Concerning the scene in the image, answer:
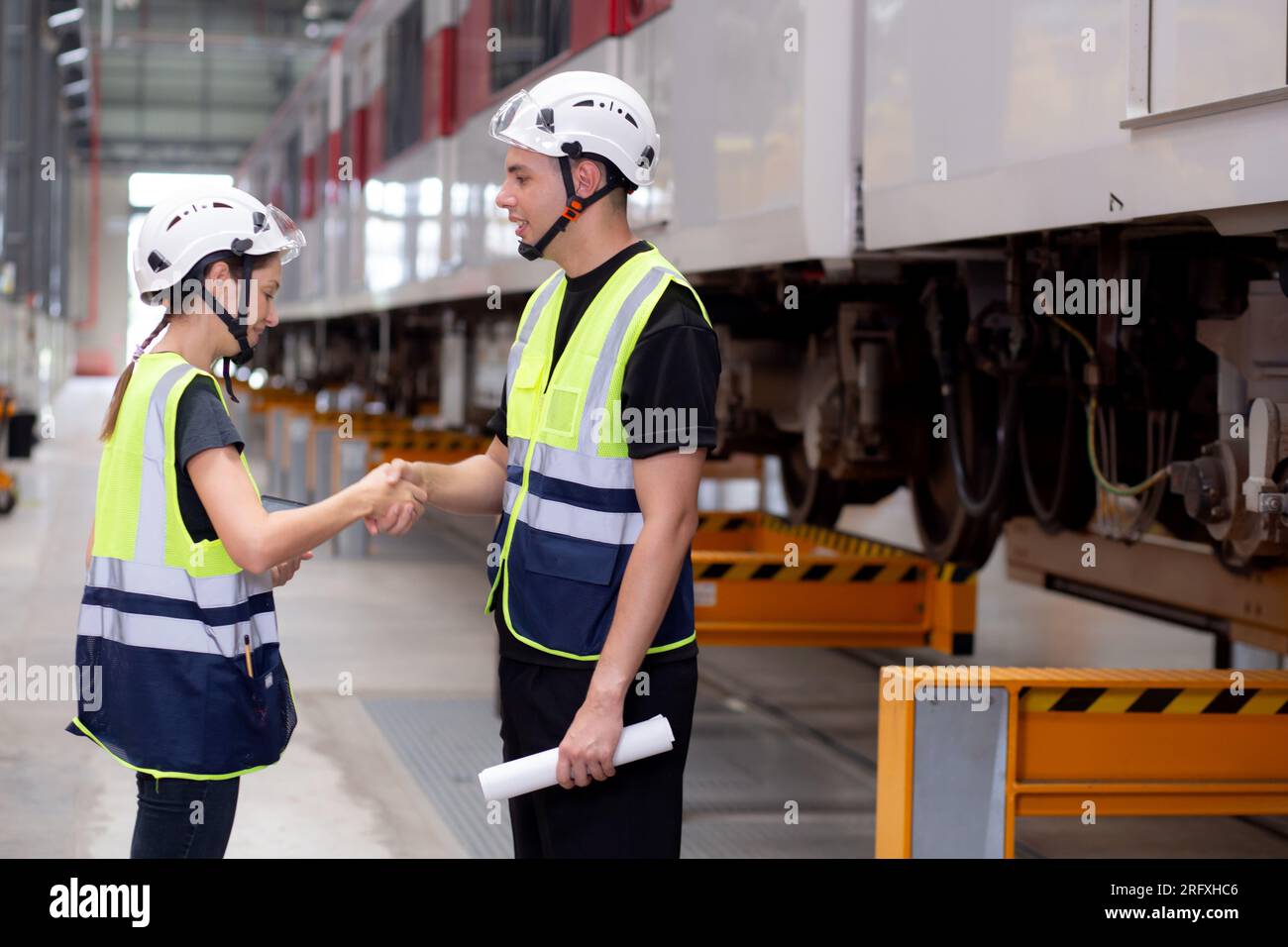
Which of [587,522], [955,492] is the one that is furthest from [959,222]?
[955,492]

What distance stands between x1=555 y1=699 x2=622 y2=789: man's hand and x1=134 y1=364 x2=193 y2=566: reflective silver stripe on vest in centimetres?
68

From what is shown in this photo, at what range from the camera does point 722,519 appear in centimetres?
729

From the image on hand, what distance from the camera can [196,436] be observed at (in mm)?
2486

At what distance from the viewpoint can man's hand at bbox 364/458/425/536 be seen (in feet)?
8.83

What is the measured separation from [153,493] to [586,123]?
2.83ft

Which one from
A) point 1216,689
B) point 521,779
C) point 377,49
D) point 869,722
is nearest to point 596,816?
point 521,779

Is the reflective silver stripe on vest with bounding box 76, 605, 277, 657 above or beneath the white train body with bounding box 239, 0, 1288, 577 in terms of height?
beneath

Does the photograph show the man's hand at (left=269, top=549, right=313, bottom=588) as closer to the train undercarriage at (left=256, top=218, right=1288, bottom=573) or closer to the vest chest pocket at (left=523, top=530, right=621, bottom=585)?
the vest chest pocket at (left=523, top=530, right=621, bottom=585)

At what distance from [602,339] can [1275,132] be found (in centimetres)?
105

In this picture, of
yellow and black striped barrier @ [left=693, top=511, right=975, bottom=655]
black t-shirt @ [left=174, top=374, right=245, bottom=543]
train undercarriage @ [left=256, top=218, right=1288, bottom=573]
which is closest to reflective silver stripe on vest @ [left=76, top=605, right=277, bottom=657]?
black t-shirt @ [left=174, top=374, right=245, bottom=543]

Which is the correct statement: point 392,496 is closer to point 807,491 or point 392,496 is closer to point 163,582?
point 163,582

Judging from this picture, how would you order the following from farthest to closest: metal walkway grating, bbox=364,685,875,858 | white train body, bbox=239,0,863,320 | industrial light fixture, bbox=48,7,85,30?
industrial light fixture, bbox=48,7,85,30
metal walkway grating, bbox=364,685,875,858
white train body, bbox=239,0,863,320

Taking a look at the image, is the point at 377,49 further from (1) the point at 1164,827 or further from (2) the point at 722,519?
(1) the point at 1164,827

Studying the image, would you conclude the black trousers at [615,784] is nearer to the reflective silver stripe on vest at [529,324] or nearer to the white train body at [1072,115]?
the reflective silver stripe on vest at [529,324]
